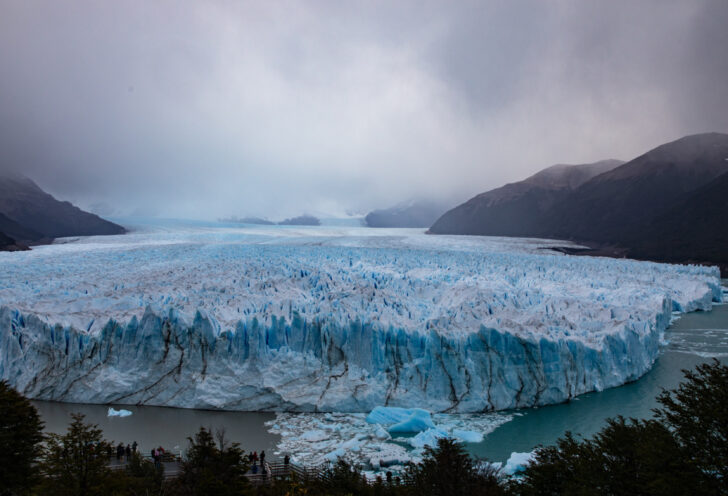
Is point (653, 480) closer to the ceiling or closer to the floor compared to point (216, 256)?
closer to the floor

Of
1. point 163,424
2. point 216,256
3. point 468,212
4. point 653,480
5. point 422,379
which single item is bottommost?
point 163,424

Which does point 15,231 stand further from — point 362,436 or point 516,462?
point 516,462

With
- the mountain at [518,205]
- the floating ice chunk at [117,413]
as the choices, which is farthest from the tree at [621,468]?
the mountain at [518,205]

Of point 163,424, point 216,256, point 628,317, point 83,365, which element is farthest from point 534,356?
point 216,256

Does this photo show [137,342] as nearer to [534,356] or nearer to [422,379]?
[422,379]

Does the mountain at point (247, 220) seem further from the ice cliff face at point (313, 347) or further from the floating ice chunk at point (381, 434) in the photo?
the floating ice chunk at point (381, 434)

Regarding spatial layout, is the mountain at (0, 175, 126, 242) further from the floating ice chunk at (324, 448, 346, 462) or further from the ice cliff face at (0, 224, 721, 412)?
the floating ice chunk at (324, 448, 346, 462)
